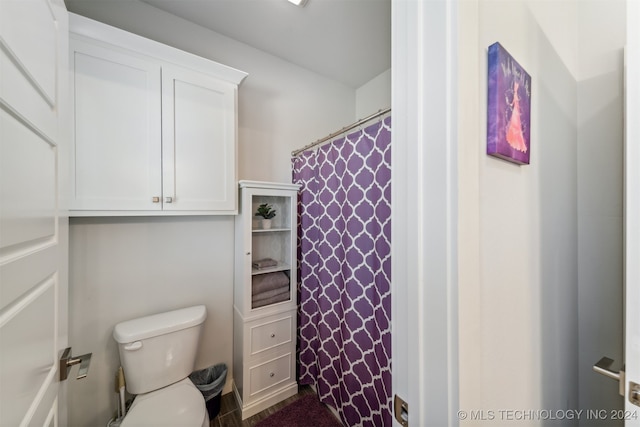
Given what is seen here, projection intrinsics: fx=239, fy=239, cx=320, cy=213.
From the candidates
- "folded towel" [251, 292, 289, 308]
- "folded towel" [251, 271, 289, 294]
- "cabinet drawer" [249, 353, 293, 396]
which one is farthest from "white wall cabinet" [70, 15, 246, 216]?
"cabinet drawer" [249, 353, 293, 396]

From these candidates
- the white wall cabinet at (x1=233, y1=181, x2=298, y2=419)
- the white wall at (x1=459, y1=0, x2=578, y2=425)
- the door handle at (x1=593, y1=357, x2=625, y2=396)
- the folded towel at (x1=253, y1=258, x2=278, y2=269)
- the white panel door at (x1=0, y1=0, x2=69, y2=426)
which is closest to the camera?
the white panel door at (x1=0, y1=0, x2=69, y2=426)

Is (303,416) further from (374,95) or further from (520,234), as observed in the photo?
(374,95)

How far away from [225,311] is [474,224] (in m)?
1.72

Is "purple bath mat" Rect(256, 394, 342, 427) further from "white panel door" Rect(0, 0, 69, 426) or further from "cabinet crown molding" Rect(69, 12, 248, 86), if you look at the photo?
"cabinet crown molding" Rect(69, 12, 248, 86)

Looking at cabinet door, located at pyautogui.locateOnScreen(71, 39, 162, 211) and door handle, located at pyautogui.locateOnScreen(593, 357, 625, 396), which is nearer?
door handle, located at pyautogui.locateOnScreen(593, 357, 625, 396)

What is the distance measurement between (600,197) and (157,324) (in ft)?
7.29

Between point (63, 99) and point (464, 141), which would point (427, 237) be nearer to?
point (464, 141)

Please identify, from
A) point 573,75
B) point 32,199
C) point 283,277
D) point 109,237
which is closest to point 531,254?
point 573,75

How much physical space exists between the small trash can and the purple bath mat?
0.31 metres

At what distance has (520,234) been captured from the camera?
688mm

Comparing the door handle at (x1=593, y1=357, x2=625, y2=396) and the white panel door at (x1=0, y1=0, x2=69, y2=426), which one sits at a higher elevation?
the white panel door at (x1=0, y1=0, x2=69, y2=426)

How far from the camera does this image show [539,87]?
0.78 m

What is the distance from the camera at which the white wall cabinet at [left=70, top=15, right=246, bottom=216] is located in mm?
1146

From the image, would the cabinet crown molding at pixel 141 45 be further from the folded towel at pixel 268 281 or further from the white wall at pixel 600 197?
the white wall at pixel 600 197
